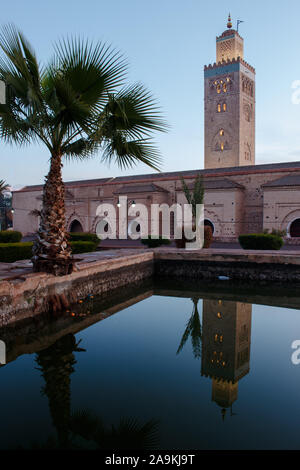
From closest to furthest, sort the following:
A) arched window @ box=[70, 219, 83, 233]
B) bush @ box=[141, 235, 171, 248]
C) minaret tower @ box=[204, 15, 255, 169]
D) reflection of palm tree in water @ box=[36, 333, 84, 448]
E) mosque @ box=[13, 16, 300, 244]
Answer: reflection of palm tree in water @ box=[36, 333, 84, 448] < bush @ box=[141, 235, 171, 248] < mosque @ box=[13, 16, 300, 244] < arched window @ box=[70, 219, 83, 233] < minaret tower @ box=[204, 15, 255, 169]

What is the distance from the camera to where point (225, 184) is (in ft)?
64.4

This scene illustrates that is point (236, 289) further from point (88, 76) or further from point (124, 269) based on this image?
point (88, 76)

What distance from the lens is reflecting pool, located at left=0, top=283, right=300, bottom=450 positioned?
2574mm

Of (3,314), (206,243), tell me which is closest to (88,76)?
(3,314)

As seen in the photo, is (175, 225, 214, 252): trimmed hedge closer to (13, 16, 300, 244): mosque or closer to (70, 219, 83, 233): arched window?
(13, 16, 300, 244): mosque

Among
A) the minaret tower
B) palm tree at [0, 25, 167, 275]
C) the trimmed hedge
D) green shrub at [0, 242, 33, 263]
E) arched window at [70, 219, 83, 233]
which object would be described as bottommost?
green shrub at [0, 242, 33, 263]

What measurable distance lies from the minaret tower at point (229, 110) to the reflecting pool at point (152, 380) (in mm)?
31186

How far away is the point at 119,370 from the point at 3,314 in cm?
200

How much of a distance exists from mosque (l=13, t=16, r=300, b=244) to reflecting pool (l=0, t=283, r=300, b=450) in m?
6.50

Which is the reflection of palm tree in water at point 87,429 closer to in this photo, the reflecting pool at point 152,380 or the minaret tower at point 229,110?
the reflecting pool at point 152,380

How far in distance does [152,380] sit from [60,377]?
981mm

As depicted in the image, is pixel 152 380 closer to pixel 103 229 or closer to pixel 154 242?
pixel 154 242

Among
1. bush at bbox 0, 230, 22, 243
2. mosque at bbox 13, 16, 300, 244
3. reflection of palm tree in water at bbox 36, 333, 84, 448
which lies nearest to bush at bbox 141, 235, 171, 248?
mosque at bbox 13, 16, 300, 244

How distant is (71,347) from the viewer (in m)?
4.42
